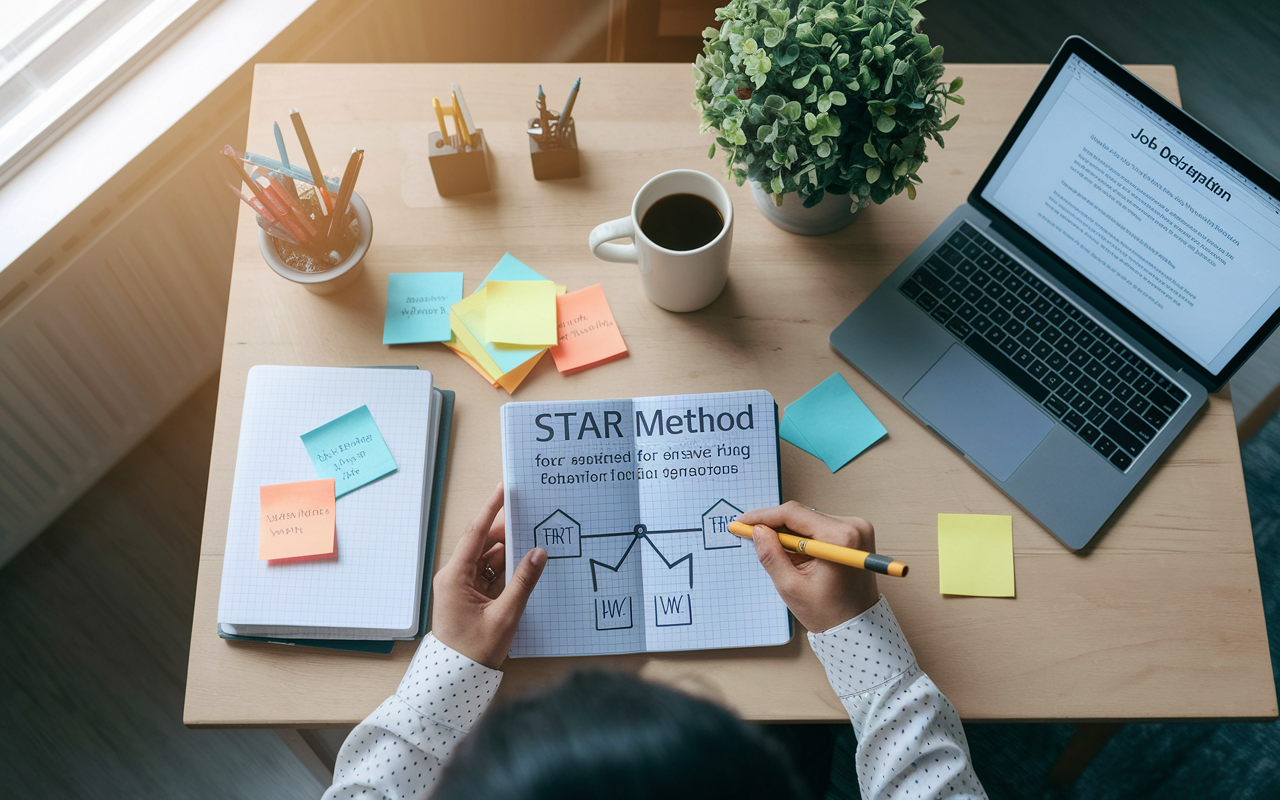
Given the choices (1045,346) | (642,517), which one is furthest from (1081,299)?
(642,517)

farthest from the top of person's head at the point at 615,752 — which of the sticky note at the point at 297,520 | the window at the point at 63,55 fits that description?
the window at the point at 63,55

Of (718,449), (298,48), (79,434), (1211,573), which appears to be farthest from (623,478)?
(79,434)

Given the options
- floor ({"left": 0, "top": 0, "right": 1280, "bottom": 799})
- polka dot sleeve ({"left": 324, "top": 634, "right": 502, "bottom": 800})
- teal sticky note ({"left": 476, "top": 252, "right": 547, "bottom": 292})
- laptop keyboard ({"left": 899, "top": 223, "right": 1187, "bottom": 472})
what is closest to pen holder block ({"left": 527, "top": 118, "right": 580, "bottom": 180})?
teal sticky note ({"left": 476, "top": 252, "right": 547, "bottom": 292})

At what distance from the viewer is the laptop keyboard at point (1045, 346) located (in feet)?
2.95

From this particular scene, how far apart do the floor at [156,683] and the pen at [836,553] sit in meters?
0.80

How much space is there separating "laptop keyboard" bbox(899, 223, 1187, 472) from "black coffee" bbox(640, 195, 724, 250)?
Result: 253mm

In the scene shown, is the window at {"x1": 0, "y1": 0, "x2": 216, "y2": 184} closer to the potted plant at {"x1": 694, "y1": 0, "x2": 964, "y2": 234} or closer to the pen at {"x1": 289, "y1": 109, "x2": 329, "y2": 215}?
the pen at {"x1": 289, "y1": 109, "x2": 329, "y2": 215}

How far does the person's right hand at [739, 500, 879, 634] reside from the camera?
797mm

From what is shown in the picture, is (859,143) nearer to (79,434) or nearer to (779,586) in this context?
(779,586)

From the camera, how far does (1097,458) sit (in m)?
0.89

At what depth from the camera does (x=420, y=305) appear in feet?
3.18

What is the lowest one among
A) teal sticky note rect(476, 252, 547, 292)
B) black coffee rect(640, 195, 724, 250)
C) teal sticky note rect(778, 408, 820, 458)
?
teal sticky note rect(778, 408, 820, 458)

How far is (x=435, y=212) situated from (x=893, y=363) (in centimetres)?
58

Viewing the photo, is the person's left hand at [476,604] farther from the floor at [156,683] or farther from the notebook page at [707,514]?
the floor at [156,683]
